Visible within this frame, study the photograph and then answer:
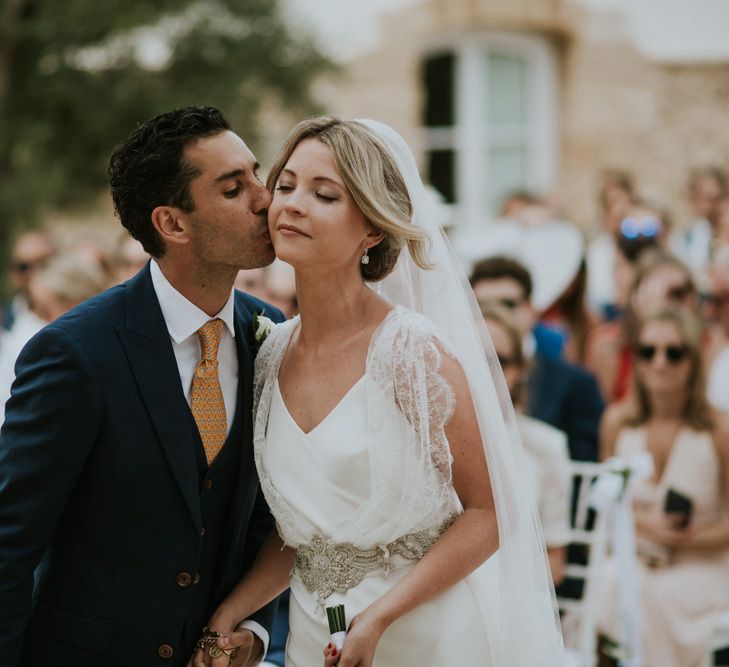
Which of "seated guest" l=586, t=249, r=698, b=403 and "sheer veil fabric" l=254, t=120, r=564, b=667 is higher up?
"sheer veil fabric" l=254, t=120, r=564, b=667

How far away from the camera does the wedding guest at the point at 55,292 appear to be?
5535 millimetres

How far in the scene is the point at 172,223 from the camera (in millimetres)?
2975

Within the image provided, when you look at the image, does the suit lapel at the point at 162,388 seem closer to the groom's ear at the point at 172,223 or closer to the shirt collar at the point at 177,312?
the shirt collar at the point at 177,312

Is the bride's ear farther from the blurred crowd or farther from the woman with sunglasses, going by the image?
the woman with sunglasses

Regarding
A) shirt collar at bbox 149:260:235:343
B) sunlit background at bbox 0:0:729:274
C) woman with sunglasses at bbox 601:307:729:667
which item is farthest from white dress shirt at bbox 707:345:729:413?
shirt collar at bbox 149:260:235:343

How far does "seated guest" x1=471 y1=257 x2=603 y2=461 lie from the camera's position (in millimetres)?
5484

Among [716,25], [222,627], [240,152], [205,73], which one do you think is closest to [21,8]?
[205,73]

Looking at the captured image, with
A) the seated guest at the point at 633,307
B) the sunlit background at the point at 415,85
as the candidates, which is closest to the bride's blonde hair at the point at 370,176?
the seated guest at the point at 633,307

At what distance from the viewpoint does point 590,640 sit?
458 cm

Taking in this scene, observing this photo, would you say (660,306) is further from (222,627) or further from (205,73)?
(205,73)

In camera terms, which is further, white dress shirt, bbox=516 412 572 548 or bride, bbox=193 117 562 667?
white dress shirt, bbox=516 412 572 548

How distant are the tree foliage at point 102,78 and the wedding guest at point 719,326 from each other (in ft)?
15.7

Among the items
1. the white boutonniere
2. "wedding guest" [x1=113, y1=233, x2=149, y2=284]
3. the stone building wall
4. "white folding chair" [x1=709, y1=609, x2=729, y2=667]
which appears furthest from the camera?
the stone building wall

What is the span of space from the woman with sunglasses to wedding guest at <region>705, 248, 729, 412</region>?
0.87 metres
